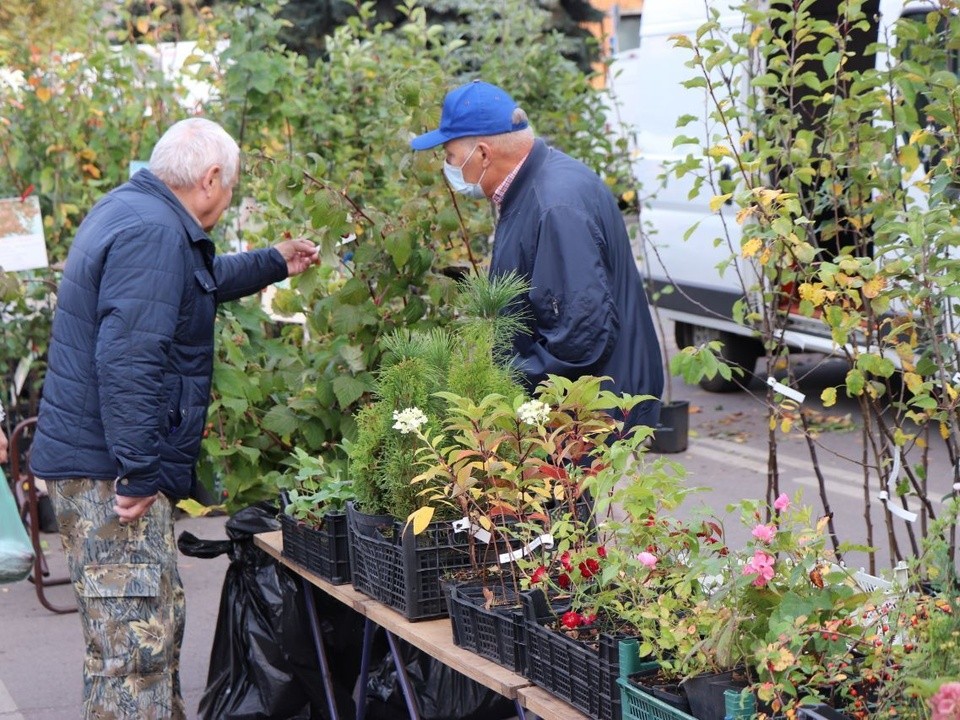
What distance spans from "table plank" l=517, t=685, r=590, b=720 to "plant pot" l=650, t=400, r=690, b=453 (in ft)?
17.6

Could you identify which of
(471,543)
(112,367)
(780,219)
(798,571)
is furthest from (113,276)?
(798,571)

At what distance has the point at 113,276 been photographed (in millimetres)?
3334

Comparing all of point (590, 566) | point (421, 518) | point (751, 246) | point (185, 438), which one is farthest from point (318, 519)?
point (751, 246)

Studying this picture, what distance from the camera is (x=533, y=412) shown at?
8.98 feet

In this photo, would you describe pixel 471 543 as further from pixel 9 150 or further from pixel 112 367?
pixel 9 150

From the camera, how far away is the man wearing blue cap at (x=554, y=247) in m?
3.53

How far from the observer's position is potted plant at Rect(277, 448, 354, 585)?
344cm

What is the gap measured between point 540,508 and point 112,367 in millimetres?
1184

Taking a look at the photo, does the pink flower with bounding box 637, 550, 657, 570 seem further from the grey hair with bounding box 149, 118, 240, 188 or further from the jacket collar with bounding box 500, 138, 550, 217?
the grey hair with bounding box 149, 118, 240, 188

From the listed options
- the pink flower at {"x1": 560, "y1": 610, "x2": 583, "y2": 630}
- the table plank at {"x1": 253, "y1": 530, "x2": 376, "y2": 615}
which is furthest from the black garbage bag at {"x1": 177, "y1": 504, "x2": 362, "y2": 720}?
the pink flower at {"x1": 560, "y1": 610, "x2": 583, "y2": 630}

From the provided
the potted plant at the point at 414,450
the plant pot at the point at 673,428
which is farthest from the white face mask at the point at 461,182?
the plant pot at the point at 673,428

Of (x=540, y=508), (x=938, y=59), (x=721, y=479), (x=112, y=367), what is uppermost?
(x=938, y=59)

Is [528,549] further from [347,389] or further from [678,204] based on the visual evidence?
[678,204]

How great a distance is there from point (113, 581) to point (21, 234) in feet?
9.84
